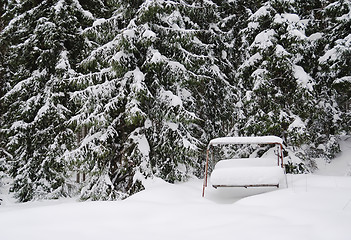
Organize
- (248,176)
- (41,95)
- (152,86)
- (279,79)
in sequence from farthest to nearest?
(41,95) < (279,79) < (152,86) < (248,176)

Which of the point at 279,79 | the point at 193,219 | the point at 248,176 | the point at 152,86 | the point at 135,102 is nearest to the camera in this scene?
the point at 193,219

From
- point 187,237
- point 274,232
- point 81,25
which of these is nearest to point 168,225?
point 187,237

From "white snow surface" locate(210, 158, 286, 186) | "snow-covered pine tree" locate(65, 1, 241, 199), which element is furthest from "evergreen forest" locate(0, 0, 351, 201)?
"white snow surface" locate(210, 158, 286, 186)

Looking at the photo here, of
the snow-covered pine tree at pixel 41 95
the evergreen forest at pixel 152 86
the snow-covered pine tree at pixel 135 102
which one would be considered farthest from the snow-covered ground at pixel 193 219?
the snow-covered pine tree at pixel 41 95

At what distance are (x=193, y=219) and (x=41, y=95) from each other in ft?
31.3

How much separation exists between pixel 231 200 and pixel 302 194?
154 cm

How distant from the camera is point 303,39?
29.5 ft

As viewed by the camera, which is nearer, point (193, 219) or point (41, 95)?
point (193, 219)

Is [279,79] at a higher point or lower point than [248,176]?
higher

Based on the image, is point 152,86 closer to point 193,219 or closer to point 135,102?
point 135,102

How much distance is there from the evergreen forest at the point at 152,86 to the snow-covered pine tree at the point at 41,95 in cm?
4

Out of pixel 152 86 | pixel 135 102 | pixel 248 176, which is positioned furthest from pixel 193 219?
pixel 152 86

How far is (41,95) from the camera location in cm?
1092

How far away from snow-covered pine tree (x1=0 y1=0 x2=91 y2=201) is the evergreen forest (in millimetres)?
43
